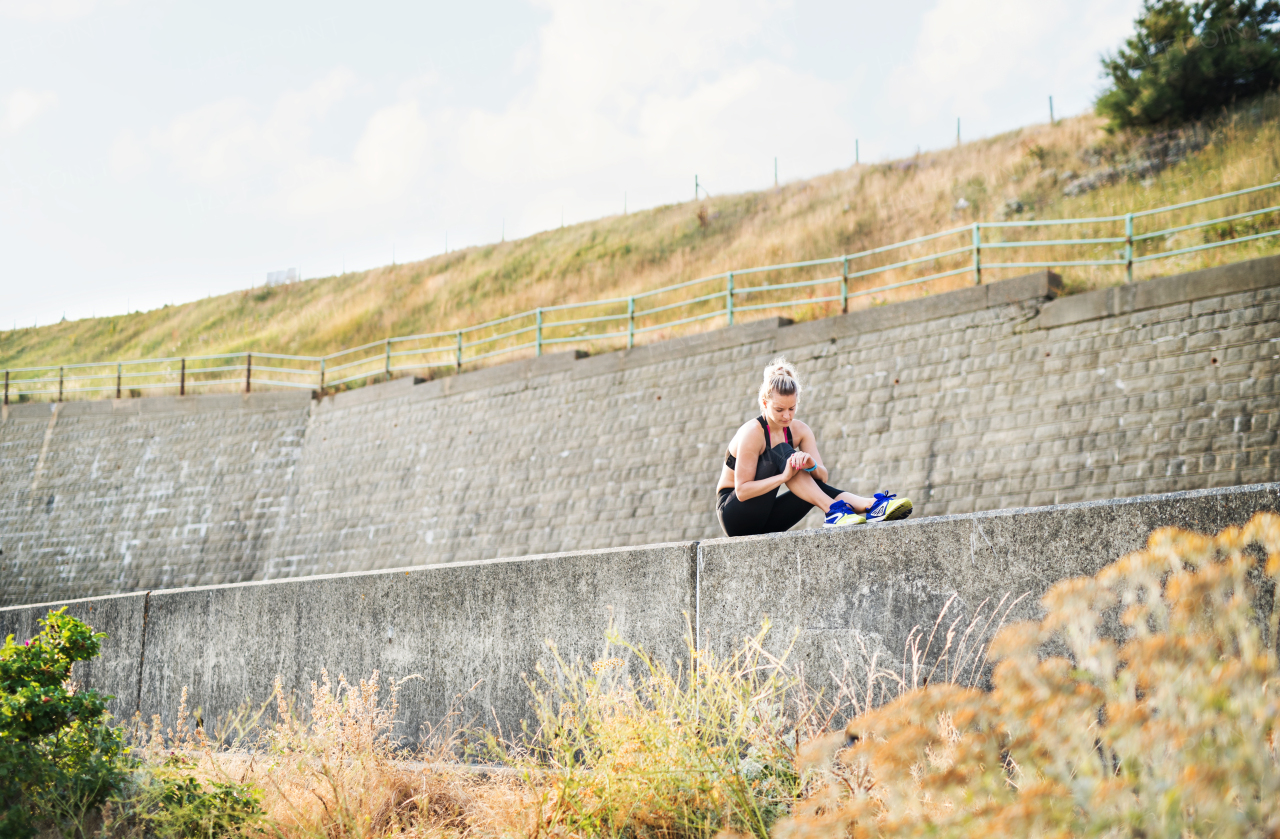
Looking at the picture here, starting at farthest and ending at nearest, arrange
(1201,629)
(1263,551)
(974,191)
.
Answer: (974,191) → (1263,551) → (1201,629)

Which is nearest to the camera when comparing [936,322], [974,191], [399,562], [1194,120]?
[936,322]

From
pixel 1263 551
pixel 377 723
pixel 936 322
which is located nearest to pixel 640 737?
pixel 377 723

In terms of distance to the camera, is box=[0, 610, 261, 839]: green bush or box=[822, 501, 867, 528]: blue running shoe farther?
box=[822, 501, 867, 528]: blue running shoe

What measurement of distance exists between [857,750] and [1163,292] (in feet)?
36.6

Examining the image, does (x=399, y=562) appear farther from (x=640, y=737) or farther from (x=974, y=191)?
(x=974, y=191)

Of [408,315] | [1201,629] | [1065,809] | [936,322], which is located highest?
[408,315]

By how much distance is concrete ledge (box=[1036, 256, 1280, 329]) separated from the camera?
A: 422 inches

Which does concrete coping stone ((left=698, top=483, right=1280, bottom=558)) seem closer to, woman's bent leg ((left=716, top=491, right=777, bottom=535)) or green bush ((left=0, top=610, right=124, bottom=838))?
woman's bent leg ((left=716, top=491, right=777, bottom=535))

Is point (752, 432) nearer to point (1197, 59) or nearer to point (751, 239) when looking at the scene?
point (1197, 59)

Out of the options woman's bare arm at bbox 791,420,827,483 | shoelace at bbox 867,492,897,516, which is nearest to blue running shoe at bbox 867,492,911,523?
A: shoelace at bbox 867,492,897,516

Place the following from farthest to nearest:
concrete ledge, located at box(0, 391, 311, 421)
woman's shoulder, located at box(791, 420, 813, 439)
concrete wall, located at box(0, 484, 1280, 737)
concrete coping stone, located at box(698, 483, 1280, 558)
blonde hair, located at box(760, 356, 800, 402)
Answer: concrete ledge, located at box(0, 391, 311, 421) < woman's shoulder, located at box(791, 420, 813, 439) < blonde hair, located at box(760, 356, 800, 402) < concrete wall, located at box(0, 484, 1280, 737) < concrete coping stone, located at box(698, 483, 1280, 558)

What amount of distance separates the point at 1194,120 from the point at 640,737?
24.7 m

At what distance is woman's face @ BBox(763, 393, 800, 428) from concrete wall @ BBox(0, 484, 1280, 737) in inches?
48.1

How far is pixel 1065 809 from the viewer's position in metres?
1.50
